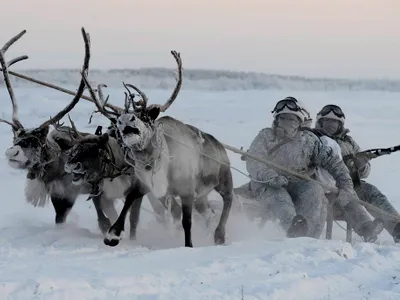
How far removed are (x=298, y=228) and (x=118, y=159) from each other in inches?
79.8

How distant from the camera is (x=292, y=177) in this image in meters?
8.11

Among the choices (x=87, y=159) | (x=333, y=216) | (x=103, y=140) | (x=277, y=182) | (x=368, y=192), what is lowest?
(x=333, y=216)

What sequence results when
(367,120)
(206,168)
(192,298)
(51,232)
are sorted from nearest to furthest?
1. (192,298)
2. (51,232)
3. (206,168)
4. (367,120)

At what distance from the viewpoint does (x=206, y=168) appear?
7.48 metres

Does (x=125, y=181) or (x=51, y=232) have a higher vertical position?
(x=125, y=181)

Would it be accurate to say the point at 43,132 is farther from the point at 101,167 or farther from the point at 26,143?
the point at 101,167

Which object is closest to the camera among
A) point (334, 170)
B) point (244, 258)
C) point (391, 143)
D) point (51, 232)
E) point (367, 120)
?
point (244, 258)

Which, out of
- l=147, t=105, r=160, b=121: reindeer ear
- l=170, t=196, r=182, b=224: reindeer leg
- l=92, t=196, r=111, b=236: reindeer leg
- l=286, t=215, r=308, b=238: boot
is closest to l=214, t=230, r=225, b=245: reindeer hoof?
l=170, t=196, r=182, b=224: reindeer leg

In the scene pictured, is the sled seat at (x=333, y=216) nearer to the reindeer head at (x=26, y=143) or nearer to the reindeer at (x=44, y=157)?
the reindeer at (x=44, y=157)

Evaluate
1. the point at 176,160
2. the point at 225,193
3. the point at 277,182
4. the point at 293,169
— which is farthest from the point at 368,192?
the point at 176,160

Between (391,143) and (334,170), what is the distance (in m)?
12.7

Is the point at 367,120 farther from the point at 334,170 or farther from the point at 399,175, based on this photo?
the point at 334,170

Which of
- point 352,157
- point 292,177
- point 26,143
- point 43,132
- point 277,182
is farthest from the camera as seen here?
point 352,157

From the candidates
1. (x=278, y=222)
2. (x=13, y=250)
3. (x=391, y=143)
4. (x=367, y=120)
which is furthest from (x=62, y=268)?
(x=367, y=120)
